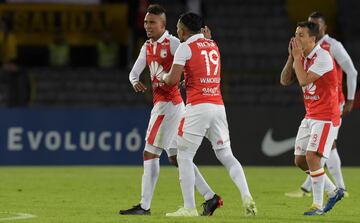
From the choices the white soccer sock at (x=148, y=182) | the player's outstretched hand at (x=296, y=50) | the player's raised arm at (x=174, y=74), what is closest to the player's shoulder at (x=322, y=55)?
the player's outstretched hand at (x=296, y=50)

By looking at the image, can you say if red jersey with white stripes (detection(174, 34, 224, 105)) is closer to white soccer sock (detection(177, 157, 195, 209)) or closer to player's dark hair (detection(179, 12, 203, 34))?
player's dark hair (detection(179, 12, 203, 34))

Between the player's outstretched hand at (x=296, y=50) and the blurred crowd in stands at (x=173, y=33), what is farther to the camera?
the blurred crowd in stands at (x=173, y=33)

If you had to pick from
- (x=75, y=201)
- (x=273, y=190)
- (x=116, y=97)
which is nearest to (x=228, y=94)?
(x=116, y=97)

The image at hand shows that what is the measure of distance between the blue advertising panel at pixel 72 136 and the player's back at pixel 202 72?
9647 millimetres

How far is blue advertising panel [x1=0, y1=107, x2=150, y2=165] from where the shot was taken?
67.8 feet

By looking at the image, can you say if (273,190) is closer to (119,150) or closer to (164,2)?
(119,150)

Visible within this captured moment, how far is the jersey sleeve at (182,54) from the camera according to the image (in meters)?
11.2

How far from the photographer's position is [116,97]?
23734 mm

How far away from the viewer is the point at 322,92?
12.0 metres

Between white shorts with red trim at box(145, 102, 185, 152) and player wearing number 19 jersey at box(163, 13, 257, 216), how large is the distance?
48 centimetres

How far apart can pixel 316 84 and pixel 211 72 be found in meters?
1.27

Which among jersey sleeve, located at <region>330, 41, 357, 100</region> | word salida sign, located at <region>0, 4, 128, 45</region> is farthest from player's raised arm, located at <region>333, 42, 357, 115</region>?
word salida sign, located at <region>0, 4, 128, 45</region>

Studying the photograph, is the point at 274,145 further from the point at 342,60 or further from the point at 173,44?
the point at 173,44

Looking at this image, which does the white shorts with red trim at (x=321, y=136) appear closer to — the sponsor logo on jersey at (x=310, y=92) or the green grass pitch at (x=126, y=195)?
the sponsor logo on jersey at (x=310, y=92)
